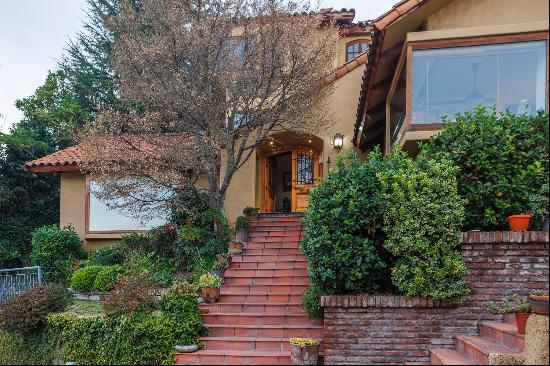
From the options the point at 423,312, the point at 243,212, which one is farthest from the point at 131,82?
the point at 423,312

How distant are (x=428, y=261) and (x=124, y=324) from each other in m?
4.85

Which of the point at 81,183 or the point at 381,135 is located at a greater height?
the point at 381,135

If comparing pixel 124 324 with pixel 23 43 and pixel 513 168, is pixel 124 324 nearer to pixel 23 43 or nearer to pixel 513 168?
pixel 513 168

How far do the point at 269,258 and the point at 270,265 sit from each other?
0.36 m

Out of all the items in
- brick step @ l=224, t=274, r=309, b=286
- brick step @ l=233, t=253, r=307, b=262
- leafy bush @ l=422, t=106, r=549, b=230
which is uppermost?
leafy bush @ l=422, t=106, r=549, b=230

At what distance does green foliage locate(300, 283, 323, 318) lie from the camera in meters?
7.62

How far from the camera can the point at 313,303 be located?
7656 millimetres

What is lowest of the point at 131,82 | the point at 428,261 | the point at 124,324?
the point at 124,324

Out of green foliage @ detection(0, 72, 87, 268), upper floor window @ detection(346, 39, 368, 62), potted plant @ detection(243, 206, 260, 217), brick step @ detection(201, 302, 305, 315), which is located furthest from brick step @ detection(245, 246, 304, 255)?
green foliage @ detection(0, 72, 87, 268)

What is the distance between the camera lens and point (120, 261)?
12.0m

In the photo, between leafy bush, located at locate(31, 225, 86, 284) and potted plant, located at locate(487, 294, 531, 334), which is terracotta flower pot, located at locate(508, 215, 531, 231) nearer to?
potted plant, located at locate(487, 294, 531, 334)

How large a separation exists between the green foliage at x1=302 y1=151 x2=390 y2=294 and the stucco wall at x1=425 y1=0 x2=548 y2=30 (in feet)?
11.5

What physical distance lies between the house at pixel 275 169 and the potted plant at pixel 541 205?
665 cm

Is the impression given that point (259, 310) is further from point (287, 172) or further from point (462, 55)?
point (287, 172)
